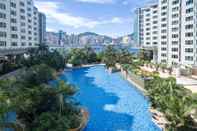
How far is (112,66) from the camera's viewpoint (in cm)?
7506

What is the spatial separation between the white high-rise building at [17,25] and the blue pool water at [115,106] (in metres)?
19.8

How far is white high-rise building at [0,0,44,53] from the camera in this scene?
192 feet

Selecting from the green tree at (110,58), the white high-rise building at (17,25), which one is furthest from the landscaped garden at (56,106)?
the green tree at (110,58)

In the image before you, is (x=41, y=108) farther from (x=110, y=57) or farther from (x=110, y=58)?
(x=110, y=57)

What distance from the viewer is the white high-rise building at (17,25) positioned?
5855cm

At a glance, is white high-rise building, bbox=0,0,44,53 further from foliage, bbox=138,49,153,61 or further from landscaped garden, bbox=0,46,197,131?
foliage, bbox=138,49,153,61

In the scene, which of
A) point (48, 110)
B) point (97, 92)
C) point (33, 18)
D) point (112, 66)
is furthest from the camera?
point (33, 18)

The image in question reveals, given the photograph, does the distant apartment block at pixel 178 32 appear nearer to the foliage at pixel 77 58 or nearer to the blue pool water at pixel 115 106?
the blue pool water at pixel 115 106

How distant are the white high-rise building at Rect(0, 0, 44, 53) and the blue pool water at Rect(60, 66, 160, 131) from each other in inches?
780

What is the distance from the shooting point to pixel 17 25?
68.4m

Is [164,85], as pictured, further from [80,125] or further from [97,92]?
[97,92]

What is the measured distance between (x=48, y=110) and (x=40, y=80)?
519 inches

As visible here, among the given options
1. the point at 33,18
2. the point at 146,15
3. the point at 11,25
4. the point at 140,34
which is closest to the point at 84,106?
the point at 11,25

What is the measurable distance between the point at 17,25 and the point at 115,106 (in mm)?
42696
